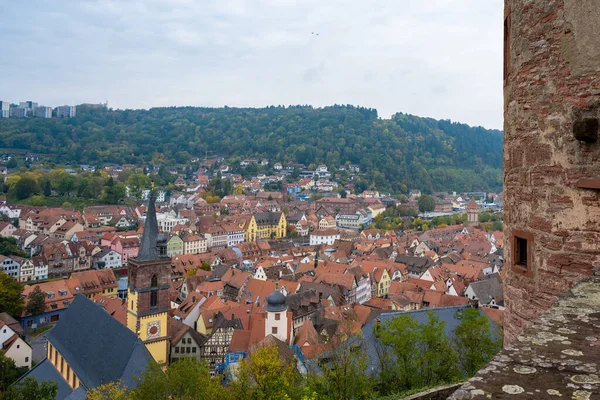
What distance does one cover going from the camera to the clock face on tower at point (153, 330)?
26766 millimetres

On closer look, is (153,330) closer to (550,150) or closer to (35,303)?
(35,303)

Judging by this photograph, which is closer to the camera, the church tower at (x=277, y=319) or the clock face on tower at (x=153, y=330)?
the clock face on tower at (x=153, y=330)

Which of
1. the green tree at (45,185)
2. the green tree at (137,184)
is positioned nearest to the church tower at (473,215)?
the green tree at (137,184)

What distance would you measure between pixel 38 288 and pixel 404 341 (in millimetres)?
38159

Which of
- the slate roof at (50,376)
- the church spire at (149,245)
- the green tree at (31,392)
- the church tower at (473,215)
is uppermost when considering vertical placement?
the church spire at (149,245)

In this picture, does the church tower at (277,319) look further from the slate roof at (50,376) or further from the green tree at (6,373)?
the green tree at (6,373)

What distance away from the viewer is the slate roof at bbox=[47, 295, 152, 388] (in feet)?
68.7

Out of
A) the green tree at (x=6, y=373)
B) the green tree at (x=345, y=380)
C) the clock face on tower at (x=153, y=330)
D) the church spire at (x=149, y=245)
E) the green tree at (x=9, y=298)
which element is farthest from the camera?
the green tree at (x=9, y=298)

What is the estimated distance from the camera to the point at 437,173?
17200cm

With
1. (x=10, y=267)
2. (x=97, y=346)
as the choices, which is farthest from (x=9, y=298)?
(x=97, y=346)

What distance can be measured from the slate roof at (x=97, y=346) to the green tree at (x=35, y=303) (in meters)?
15.7

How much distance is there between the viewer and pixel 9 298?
40.6m

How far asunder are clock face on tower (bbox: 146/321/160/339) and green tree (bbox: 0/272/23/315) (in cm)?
2051

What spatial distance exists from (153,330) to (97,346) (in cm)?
389
